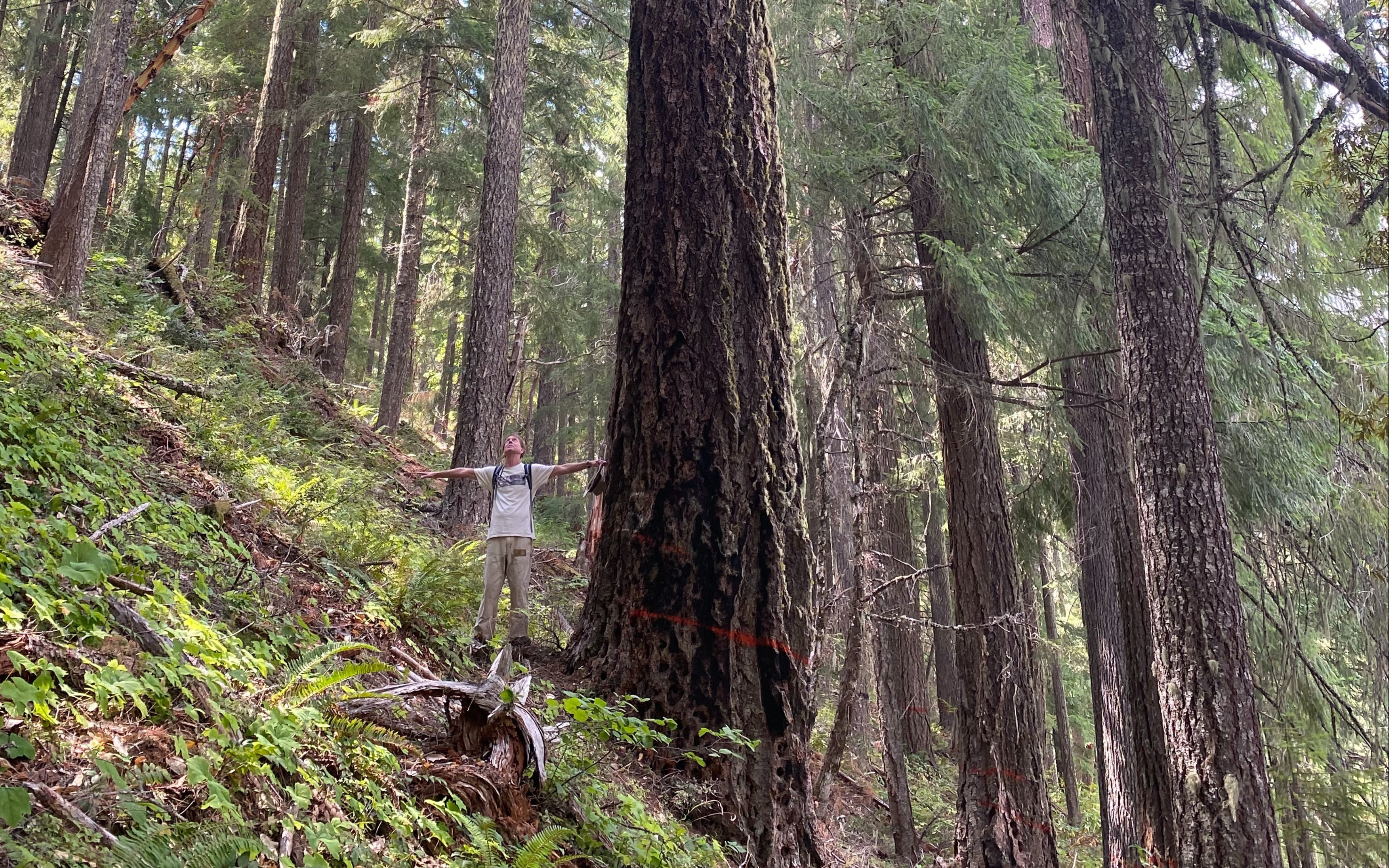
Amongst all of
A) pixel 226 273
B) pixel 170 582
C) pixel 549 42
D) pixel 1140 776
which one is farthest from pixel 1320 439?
pixel 226 273

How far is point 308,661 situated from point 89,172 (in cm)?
724

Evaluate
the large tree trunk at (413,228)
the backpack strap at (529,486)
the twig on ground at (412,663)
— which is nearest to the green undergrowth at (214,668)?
the twig on ground at (412,663)

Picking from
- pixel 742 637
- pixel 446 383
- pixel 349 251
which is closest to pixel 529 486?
pixel 742 637

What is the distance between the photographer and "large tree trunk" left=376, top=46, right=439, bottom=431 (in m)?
13.6

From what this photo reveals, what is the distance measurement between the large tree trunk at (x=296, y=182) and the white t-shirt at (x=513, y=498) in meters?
9.91

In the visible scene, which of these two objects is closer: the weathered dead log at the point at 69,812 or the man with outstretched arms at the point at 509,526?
the weathered dead log at the point at 69,812

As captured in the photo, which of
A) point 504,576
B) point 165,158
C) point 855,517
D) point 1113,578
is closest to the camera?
point 504,576

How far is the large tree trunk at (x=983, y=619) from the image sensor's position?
7.91 m

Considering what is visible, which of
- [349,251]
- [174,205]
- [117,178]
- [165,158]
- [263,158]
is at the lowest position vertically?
[174,205]

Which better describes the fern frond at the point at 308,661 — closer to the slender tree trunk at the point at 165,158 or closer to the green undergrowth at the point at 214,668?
the green undergrowth at the point at 214,668

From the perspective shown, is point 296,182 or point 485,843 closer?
point 485,843

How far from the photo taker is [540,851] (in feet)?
8.64

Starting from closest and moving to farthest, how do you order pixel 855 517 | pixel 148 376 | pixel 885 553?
pixel 148 376, pixel 855 517, pixel 885 553

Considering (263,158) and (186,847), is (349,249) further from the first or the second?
(186,847)
